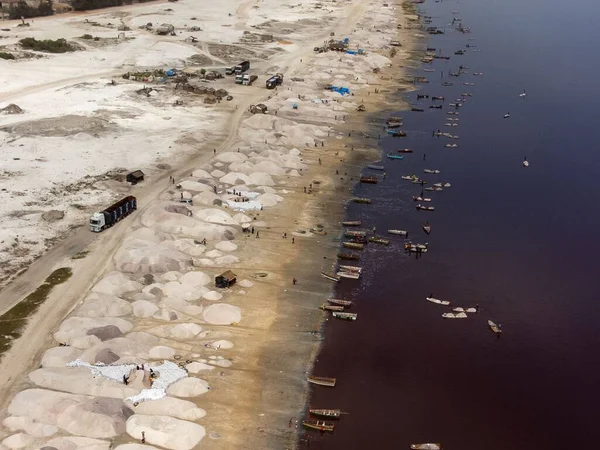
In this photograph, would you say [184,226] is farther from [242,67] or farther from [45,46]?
[45,46]

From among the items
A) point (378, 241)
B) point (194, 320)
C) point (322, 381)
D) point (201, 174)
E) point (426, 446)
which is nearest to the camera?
point (426, 446)

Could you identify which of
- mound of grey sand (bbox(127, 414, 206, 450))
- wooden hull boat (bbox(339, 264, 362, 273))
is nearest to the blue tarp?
wooden hull boat (bbox(339, 264, 362, 273))

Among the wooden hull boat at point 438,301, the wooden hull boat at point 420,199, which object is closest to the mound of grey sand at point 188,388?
the wooden hull boat at point 438,301

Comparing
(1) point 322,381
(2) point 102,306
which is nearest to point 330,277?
(1) point 322,381

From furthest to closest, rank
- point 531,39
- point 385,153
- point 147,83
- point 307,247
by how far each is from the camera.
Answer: point 531,39
point 147,83
point 385,153
point 307,247

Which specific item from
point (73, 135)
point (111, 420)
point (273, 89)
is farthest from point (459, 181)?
point (111, 420)

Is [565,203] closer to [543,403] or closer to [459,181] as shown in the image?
[459,181]
